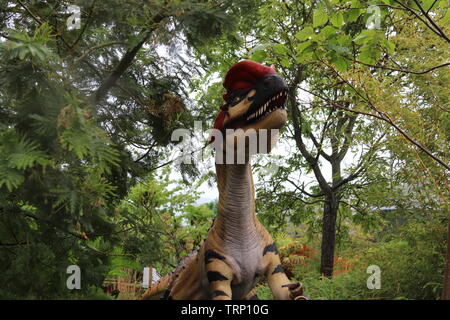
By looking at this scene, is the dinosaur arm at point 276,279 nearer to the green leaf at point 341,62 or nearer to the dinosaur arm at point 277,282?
the dinosaur arm at point 277,282

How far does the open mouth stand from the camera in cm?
240

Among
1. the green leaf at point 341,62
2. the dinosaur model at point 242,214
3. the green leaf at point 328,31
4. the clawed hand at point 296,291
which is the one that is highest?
the green leaf at point 328,31

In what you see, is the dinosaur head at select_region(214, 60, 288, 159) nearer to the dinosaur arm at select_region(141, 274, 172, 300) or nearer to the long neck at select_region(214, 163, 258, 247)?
the long neck at select_region(214, 163, 258, 247)

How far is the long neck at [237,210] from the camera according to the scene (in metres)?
2.55

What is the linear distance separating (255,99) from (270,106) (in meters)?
0.09

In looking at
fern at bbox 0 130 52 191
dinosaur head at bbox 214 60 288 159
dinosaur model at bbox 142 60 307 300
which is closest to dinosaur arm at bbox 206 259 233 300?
dinosaur model at bbox 142 60 307 300

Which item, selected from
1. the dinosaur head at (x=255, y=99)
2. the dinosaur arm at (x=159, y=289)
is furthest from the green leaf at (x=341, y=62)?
the dinosaur arm at (x=159, y=289)

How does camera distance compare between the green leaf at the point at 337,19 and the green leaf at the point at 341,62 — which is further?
the green leaf at the point at 341,62

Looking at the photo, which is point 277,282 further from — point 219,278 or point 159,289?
point 159,289

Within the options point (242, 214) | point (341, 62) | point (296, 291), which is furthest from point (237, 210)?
point (341, 62)

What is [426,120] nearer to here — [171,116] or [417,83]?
[417,83]

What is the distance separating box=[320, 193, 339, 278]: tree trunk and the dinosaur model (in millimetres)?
3782

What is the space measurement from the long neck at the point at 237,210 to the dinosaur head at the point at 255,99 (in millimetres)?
239
